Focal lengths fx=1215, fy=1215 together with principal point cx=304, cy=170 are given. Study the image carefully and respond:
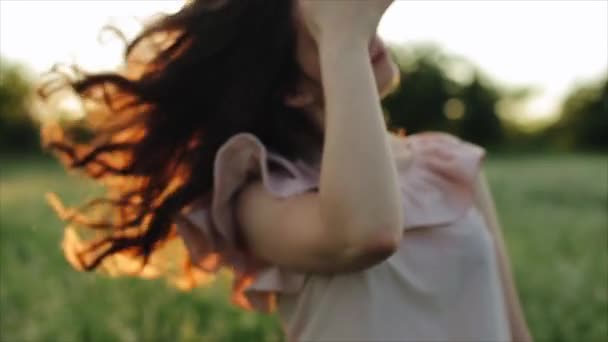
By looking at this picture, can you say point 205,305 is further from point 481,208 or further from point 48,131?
point 481,208

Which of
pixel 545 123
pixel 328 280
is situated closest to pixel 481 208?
pixel 328 280

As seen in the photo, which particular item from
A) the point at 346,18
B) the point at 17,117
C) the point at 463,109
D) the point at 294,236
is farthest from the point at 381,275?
the point at 463,109

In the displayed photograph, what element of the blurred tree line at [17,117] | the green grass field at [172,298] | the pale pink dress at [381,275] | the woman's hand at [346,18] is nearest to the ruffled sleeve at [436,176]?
the pale pink dress at [381,275]

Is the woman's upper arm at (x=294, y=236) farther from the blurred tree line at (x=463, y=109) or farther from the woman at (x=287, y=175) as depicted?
the blurred tree line at (x=463, y=109)

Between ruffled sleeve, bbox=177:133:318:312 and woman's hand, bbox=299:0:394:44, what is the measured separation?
0.67 feet

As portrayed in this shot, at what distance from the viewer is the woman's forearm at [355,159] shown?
1475 mm

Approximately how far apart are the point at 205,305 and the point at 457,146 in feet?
4.23

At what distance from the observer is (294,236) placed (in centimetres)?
159

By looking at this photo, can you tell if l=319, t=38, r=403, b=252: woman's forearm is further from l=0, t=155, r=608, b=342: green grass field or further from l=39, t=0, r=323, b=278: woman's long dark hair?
l=0, t=155, r=608, b=342: green grass field

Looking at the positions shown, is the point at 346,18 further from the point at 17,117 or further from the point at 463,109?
the point at 463,109

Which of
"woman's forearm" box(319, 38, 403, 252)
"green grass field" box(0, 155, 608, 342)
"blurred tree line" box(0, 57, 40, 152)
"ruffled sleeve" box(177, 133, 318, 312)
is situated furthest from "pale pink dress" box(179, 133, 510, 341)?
"blurred tree line" box(0, 57, 40, 152)

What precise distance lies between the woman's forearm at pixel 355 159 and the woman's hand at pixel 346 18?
12 millimetres

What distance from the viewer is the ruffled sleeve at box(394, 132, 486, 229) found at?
1.74 meters

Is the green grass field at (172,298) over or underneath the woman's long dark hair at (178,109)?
underneath
